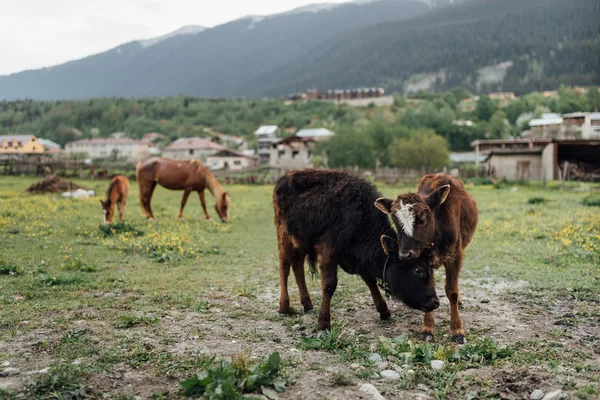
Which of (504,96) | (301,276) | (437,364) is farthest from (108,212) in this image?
(504,96)

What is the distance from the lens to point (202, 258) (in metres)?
11.8

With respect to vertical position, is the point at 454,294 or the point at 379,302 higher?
the point at 454,294

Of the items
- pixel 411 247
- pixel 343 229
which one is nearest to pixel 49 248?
pixel 343 229

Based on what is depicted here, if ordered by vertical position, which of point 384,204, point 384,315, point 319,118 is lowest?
point 384,315

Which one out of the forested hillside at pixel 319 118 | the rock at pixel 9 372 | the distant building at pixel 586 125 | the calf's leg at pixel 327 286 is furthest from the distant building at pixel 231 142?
the rock at pixel 9 372

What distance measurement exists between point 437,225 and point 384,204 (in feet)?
2.43

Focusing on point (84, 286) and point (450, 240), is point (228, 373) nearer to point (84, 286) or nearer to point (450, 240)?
point (450, 240)

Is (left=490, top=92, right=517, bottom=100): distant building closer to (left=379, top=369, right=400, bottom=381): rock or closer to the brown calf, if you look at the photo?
the brown calf

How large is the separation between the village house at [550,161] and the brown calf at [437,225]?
127 feet

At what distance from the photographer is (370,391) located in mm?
4535

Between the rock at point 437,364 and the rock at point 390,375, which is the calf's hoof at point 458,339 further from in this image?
the rock at point 390,375

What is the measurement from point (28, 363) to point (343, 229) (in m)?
4.14

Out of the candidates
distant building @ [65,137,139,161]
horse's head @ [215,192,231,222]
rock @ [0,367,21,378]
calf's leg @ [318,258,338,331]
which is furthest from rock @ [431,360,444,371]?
distant building @ [65,137,139,161]

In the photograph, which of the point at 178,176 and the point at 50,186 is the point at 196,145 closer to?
the point at 50,186
